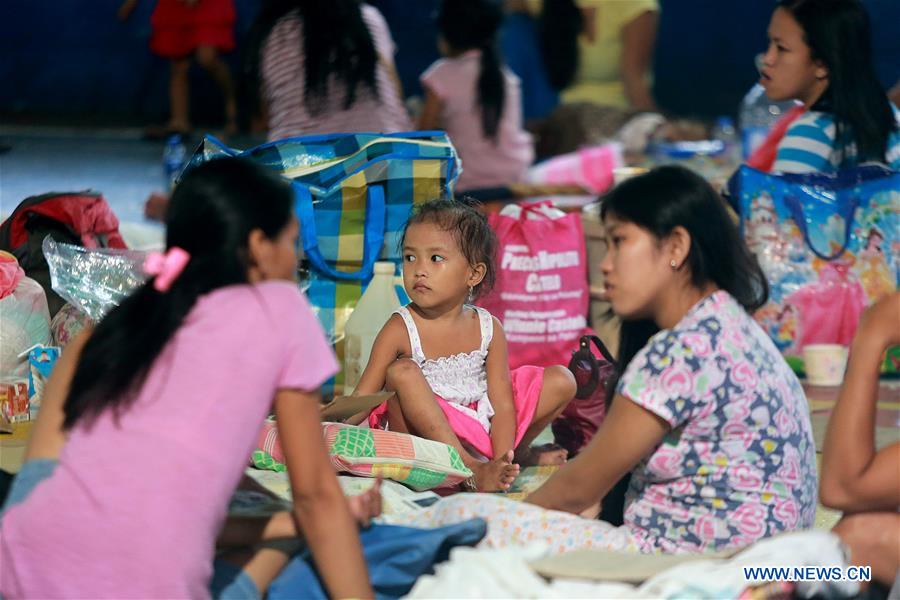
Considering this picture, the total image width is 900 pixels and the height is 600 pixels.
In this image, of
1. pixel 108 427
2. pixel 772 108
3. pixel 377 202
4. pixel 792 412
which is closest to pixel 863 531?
pixel 792 412

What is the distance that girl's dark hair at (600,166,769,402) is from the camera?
250cm

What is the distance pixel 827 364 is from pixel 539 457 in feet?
4.39

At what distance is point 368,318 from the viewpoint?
161 inches

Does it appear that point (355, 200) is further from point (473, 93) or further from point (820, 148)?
point (473, 93)

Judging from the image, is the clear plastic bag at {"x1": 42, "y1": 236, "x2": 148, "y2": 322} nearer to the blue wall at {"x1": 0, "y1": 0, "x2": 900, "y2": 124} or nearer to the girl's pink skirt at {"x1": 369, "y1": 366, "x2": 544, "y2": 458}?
the girl's pink skirt at {"x1": 369, "y1": 366, "x2": 544, "y2": 458}

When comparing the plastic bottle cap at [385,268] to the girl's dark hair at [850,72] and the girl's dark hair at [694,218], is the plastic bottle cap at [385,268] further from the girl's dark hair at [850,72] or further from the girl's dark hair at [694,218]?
the girl's dark hair at [850,72]

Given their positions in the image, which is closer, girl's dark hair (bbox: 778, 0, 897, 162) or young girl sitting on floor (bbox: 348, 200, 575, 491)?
young girl sitting on floor (bbox: 348, 200, 575, 491)

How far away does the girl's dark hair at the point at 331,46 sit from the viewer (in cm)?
505

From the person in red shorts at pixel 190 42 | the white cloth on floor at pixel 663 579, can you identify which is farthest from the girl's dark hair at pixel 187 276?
the person in red shorts at pixel 190 42

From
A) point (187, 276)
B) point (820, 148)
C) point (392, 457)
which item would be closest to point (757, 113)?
point (820, 148)

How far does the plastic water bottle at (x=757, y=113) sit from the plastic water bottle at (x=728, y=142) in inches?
4.5

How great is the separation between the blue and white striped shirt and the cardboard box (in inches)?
106

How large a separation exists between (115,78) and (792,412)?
28.2ft
